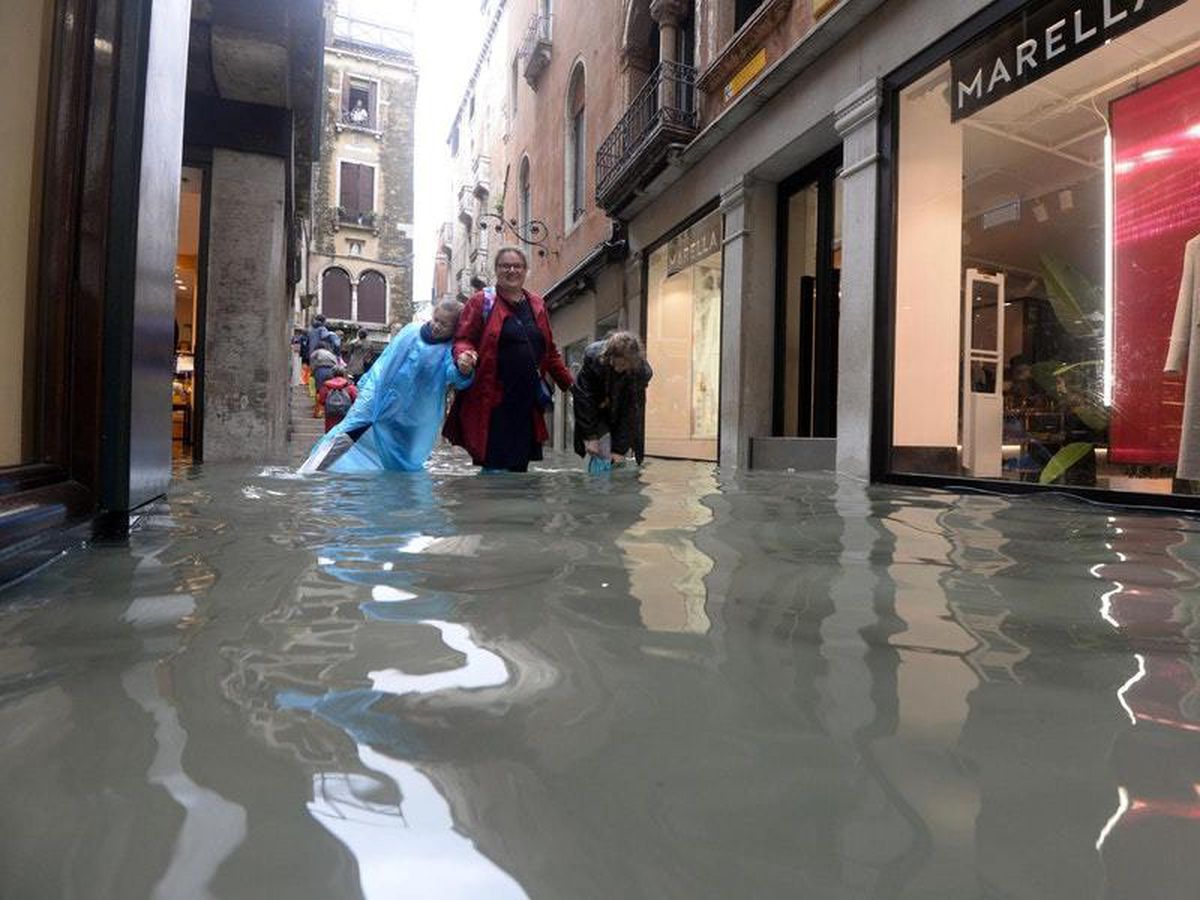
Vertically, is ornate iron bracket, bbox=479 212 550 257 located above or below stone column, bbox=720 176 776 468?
above

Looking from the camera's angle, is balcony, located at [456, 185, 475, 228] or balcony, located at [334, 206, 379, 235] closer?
balcony, located at [456, 185, 475, 228]

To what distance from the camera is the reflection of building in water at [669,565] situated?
5.05ft

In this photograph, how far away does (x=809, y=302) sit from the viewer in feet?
28.0

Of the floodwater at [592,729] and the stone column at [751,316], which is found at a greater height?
the stone column at [751,316]

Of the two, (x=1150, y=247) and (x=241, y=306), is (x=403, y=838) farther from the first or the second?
(x=241, y=306)

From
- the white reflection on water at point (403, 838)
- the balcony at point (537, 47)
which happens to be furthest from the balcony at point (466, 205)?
the white reflection on water at point (403, 838)

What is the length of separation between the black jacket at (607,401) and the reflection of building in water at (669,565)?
2561mm

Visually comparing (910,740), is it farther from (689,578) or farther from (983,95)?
(983,95)

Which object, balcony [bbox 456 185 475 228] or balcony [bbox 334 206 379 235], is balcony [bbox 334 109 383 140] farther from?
balcony [bbox 456 185 475 228]

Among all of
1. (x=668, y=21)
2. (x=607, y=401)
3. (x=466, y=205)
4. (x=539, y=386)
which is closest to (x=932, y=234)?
(x=607, y=401)

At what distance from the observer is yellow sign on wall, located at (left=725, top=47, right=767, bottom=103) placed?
821cm

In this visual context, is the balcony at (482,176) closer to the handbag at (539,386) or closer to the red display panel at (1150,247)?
the handbag at (539,386)

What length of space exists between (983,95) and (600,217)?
829cm

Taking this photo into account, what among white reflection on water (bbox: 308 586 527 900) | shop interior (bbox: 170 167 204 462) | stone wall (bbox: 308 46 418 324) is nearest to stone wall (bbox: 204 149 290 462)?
shop interior (bbox: 170 167 204 462)
